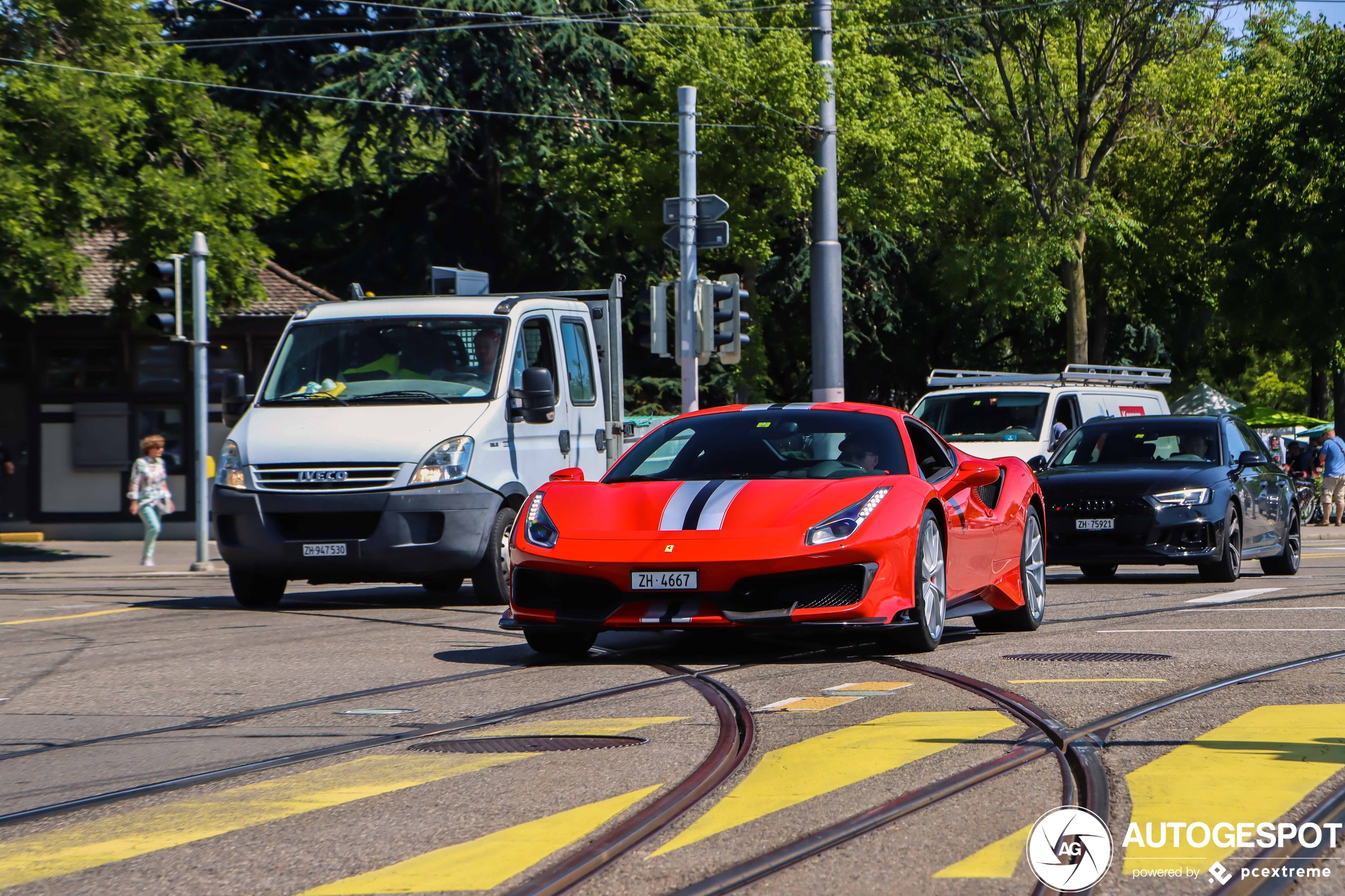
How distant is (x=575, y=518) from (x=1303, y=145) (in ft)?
110

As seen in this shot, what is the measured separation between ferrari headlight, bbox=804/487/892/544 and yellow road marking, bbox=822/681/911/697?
2.80ft

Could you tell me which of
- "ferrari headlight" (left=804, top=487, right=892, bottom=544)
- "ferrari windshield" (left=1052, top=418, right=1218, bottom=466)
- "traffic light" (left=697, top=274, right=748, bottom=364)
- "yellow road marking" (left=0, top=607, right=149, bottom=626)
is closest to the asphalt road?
"ferrari headlight" (left=804, top=487, right=892, bottom=544)

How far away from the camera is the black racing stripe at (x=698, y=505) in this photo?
29.7 feet

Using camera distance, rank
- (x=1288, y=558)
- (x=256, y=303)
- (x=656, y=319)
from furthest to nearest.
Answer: (x=256, y=303) → (x=656, y=319) → (x=1288, y=558)

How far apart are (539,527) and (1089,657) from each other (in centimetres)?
302

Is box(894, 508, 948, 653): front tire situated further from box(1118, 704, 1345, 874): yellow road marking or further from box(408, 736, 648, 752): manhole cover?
box(408, 736, 648, 752): manhole cover

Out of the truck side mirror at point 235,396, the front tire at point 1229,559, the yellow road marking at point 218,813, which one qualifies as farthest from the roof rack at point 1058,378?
the yellow road marking at point 218,813

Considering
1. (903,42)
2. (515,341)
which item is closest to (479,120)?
(903,42)

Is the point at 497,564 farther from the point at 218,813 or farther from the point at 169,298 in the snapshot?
the point at 218,813

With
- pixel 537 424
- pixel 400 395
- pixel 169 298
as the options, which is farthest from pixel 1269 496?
pixel 169 298

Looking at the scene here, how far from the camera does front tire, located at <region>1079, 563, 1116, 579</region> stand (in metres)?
17.3

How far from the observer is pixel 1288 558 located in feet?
57.2

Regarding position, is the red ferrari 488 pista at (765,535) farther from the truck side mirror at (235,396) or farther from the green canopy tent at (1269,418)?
the green canopy tent at (1269,418)

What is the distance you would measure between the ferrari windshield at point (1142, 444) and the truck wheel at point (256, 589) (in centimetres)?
764
